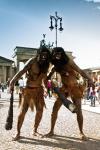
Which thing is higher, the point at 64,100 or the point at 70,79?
the point at 70,79

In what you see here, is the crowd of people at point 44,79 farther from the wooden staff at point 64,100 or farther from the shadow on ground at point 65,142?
the shadow on ground at point 65,142

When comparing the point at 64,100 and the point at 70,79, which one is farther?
the point at 70,79

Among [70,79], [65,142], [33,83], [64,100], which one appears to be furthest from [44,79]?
[65,142]

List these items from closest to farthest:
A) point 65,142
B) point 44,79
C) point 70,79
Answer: point 65,142, point 70,79, point 44,79

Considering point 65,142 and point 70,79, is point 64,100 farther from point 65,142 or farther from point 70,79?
point 65,142

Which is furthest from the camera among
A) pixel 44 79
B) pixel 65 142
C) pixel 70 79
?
pixel 44 79

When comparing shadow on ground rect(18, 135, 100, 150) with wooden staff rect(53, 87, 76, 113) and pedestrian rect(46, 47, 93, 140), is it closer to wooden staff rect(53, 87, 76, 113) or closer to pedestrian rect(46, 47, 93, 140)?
pedestrian rect(46, 47, 93, 140)

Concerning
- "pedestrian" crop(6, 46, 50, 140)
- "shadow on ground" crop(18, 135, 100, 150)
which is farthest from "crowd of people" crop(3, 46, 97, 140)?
"shadow on ground" crop(18, 135, 100, 150)

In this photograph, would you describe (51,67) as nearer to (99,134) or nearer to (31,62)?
(31,62)

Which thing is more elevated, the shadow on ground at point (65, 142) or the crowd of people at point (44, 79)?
the crowd of people at point (44, 79)

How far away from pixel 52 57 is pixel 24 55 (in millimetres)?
102551

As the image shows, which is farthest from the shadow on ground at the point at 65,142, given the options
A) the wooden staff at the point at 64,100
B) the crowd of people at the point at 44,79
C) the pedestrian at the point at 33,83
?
the wooden staff at the point at 64,100

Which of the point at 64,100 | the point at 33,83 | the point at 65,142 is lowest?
the point at 65,142

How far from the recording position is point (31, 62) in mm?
9070
